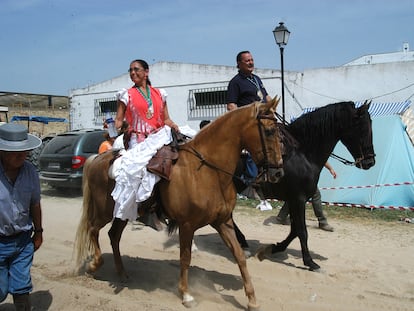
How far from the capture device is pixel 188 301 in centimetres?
407

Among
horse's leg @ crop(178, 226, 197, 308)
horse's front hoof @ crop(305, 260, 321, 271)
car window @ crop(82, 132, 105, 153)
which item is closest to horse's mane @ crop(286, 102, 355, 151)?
horse's front hoof @ crop(305, 260, 321, 271)

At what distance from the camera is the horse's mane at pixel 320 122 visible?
5320 mm

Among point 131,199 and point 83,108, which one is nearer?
point 131,199

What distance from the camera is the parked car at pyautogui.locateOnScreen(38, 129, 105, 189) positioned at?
1114 cm

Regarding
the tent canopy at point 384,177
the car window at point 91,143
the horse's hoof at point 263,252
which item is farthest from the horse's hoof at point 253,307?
the car window at point 91,143

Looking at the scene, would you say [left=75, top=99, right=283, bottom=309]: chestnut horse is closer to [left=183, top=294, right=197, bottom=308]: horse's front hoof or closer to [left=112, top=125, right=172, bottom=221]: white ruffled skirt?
[left=183, top=294, right=197, bottom=308]: horse's front hoof

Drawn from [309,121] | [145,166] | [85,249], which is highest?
[309,121]

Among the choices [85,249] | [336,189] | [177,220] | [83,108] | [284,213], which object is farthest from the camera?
[83,108]

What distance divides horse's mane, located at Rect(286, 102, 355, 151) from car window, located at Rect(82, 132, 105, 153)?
7513mm

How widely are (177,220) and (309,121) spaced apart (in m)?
2.40

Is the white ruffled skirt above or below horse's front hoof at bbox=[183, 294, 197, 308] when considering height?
above

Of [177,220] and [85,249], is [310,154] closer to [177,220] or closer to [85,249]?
[177,220]

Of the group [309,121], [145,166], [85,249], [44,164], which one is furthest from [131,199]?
[44,164]

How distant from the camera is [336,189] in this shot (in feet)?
31.0
